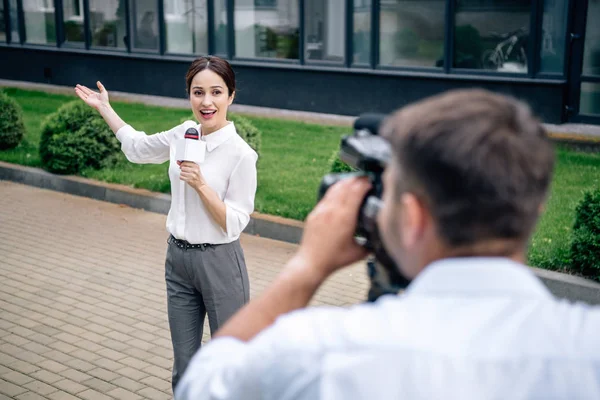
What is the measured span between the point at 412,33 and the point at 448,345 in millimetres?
15746

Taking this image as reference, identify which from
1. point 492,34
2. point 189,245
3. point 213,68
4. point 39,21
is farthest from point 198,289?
point 39,21

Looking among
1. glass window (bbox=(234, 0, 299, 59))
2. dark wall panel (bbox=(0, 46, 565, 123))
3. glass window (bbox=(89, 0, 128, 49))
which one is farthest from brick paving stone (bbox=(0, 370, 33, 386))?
glass window (bbox=(89, 0, 128, 49))

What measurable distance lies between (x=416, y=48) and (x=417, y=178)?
51.0ft

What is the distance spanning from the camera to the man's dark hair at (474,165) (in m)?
1.39

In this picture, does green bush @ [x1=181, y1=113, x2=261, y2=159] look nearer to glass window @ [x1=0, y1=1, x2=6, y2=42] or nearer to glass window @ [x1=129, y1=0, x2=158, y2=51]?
glass window @ [x1=129, y1=0, x2=158, y2=51]

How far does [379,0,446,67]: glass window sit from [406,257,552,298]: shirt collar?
15135 millimetres

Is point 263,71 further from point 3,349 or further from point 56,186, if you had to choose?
point 3,349

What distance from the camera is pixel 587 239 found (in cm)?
702

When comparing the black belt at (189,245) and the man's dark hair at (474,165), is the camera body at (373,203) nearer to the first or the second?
the man's dark hair at (474,165)

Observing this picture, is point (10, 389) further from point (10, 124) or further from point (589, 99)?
point (589, 99)

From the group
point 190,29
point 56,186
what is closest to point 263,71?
point 190,29

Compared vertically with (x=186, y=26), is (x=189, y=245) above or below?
below

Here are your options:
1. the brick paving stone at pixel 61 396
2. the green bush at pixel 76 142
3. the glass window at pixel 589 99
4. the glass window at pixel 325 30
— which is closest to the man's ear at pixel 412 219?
the brick paving stone at pixel 61 396

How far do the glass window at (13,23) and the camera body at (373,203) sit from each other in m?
23.4
